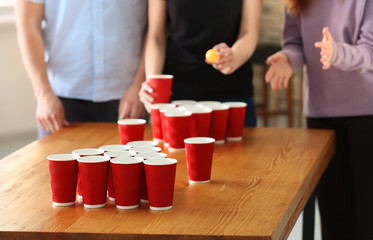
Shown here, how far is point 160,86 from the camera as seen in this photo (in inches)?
94.7

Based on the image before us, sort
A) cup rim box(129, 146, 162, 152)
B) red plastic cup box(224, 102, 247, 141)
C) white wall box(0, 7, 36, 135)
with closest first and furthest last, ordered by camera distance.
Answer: cup rim box(129, 146, 162, 152) < red plastic cup box(224, 102, 247, 141) < white wall box(0, 7, 36, 135)

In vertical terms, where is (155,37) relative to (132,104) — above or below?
above

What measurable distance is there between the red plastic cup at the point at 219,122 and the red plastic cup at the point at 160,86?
0.21 m

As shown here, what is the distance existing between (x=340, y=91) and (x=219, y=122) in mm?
553

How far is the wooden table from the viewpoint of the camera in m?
1.40

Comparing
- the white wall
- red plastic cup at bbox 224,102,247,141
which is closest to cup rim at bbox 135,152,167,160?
red plastic cup at bbox 224,102,247,141

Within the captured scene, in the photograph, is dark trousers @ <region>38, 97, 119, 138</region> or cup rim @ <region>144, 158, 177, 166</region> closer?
cup rim @ <region>144, 158, 177, 166</region>

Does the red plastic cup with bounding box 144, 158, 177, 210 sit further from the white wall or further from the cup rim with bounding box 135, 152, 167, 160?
the white wall

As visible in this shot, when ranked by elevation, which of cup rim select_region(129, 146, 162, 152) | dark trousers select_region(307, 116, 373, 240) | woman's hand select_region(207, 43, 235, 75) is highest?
woman's hand select_region(207, 43, 235, 75)

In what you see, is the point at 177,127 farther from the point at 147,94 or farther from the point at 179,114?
the point at 147,94

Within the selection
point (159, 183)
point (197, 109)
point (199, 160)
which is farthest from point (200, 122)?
point (159, 183)

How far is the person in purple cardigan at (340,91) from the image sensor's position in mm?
2369

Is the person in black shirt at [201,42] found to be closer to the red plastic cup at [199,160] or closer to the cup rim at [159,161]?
the red plastic cup at [199,160]

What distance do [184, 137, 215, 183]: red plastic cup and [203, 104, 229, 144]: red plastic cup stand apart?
1.53ft
